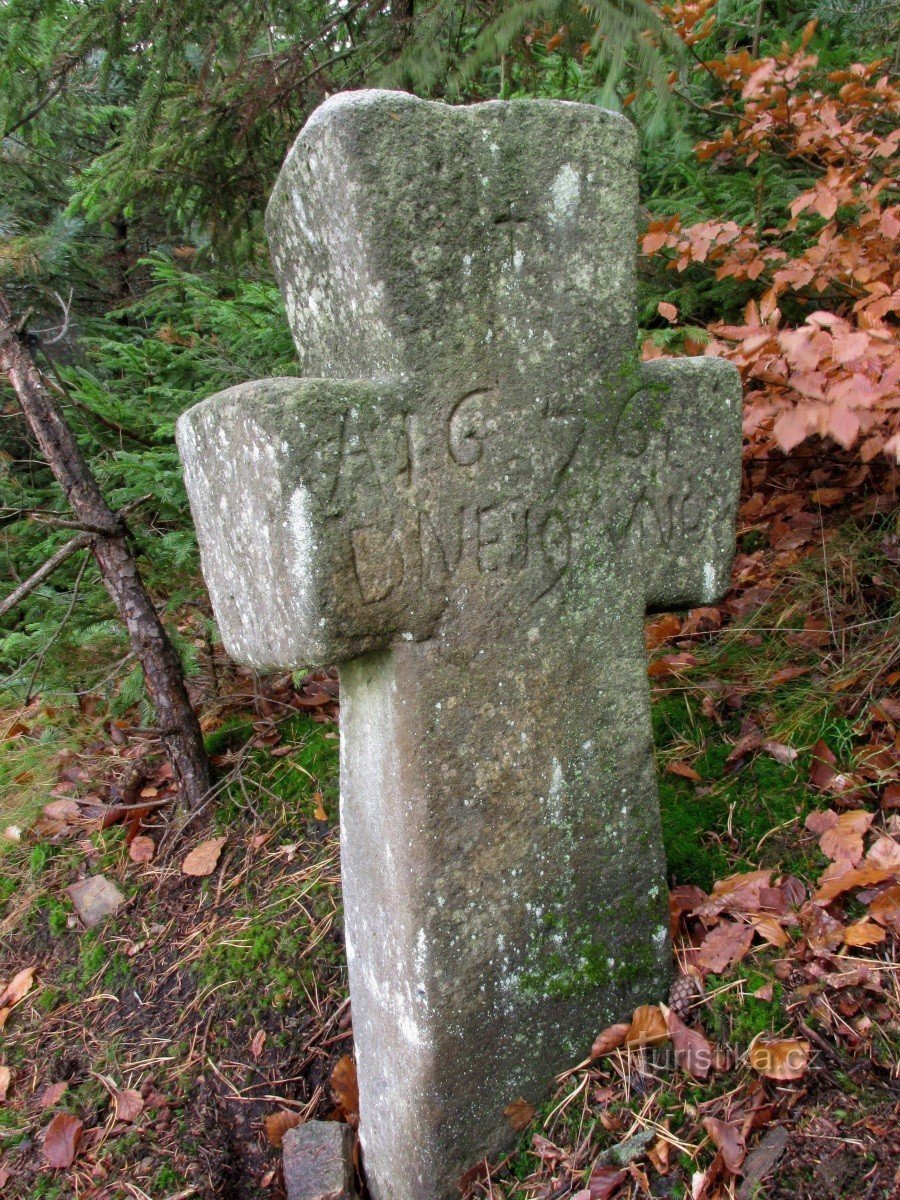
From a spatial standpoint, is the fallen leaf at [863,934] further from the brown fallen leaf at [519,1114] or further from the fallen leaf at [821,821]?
the brown fallen leaf at [519,1114]

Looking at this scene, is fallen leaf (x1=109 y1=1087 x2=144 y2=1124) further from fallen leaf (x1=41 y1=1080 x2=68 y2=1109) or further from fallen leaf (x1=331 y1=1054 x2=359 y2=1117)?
fallen leaf (x1=331 y1=1054 x2=359 y2=1117)

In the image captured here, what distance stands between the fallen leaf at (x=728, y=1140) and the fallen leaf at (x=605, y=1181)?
20 cm

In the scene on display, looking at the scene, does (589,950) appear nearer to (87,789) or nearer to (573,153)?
(573,153)

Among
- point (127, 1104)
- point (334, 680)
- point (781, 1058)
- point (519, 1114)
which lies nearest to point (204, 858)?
point (127, 1104)

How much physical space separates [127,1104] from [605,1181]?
139cm

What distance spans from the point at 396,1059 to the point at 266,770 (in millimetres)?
1565

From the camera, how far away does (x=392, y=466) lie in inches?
60.1

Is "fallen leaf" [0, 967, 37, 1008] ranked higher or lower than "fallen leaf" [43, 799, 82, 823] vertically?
lower

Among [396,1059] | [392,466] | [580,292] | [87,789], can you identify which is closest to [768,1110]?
[396,1059]

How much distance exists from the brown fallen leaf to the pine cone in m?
0.40

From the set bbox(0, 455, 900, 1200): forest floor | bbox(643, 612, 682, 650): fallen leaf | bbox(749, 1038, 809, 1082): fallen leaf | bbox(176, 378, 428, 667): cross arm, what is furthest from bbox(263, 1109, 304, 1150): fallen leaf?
bbox(643, 612, 682, 650): fallen leaf

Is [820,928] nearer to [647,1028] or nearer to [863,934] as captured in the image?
[863,934]

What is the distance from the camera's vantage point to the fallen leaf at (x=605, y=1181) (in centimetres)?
164

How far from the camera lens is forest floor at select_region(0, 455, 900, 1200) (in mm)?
1690
